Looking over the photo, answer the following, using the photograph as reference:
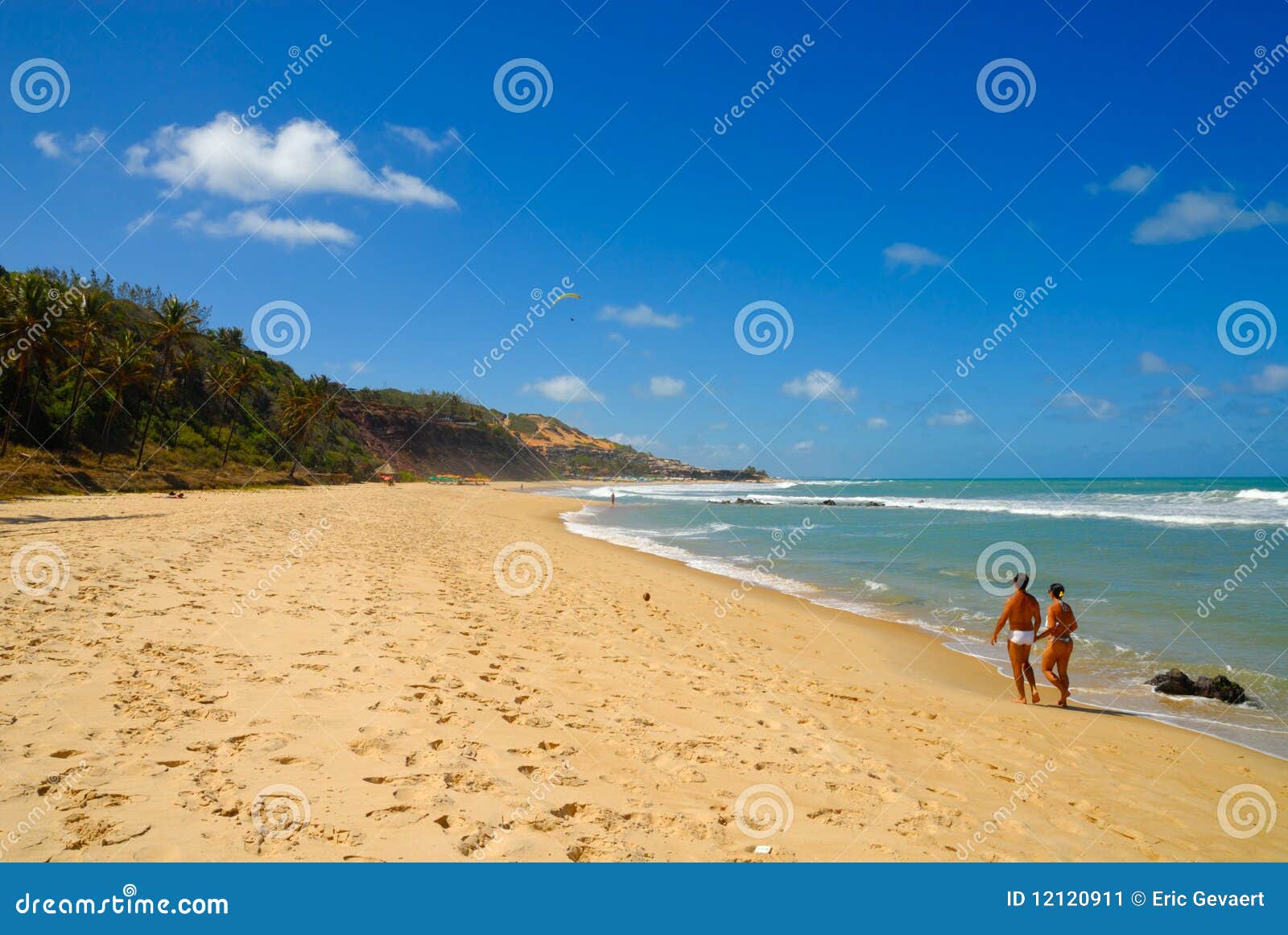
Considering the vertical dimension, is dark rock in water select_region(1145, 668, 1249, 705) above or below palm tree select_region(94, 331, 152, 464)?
below

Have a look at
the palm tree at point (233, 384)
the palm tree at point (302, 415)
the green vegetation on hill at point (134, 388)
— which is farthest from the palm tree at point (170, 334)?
the palm tree at point (302, 415)

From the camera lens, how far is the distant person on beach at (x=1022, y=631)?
26.4 ft

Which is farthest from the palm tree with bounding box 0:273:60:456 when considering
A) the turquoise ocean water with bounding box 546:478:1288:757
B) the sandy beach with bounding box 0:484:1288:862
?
the turquoise ocean water with bounding box 546:478:1288:757

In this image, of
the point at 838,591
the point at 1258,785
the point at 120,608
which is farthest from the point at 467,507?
the point at 1258,785

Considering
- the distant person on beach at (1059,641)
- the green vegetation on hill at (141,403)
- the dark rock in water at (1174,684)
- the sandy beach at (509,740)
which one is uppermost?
the green vegetation on hill at (141,403)

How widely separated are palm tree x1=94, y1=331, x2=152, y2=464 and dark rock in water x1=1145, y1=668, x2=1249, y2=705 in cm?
3928

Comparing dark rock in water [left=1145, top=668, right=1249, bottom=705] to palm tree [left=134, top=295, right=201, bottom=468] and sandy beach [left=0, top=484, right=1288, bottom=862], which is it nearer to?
sandy beach [left=0, top=484, right=1288, bottom=862]

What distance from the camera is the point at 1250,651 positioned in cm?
978

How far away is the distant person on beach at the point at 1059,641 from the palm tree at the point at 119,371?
3798cm

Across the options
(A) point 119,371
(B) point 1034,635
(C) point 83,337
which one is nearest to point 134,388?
(A) point 119,371

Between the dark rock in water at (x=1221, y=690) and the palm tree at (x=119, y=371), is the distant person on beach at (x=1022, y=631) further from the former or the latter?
the palm tree at (x=119, y=371)

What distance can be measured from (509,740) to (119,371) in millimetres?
38814

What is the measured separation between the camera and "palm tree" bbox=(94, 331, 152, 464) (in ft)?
105

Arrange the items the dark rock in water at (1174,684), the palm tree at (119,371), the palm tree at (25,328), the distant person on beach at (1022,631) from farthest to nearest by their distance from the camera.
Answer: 1. the palm tree at (119,371)
2. the palm tree at (25,328)
3. the dark rock in water at (1174,684)
4. the distant person on beach at (1022,631)
